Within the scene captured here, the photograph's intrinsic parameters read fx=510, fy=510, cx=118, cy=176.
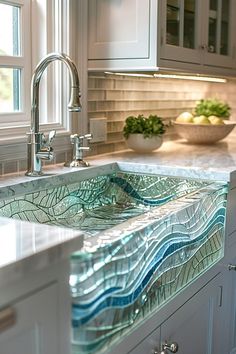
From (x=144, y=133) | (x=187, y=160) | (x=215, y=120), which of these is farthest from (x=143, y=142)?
(x=215, y=120)

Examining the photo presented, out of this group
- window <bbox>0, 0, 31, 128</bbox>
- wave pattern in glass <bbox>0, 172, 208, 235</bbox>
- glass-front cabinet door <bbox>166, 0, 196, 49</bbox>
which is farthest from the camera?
glass-front cabinet door <bbox>166, 0, 196, 49</bbox>

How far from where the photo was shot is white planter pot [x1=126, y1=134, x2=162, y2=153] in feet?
7.52

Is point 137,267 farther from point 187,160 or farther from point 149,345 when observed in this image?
point 187,160

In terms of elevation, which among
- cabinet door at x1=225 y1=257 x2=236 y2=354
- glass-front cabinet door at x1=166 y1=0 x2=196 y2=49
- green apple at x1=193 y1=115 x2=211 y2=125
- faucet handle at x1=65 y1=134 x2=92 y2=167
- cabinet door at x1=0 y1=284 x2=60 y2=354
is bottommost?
cabinet door at x1=225 y1=257 x2=236 y2=354

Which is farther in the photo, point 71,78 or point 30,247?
point 71,78

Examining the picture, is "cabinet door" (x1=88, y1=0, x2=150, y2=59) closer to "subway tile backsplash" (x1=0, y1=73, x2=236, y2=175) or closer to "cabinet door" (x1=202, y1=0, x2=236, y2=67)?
"subway tile backsplash" (x1=0, y1=73, x2=236, y2=175)

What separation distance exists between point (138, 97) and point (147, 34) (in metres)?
0.60

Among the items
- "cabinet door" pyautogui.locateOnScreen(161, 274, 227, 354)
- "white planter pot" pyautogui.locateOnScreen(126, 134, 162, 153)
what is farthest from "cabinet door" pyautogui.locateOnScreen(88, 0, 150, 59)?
"cabinet door" pyautogui.locateOnScreen(161, 274, 227, 354)

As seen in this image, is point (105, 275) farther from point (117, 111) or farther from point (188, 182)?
point (117, 111)

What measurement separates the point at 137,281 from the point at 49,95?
3.42ft

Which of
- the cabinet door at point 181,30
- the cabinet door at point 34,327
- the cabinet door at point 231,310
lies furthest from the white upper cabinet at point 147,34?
the cabinet door at point 34,327

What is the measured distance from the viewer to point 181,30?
2176 mm

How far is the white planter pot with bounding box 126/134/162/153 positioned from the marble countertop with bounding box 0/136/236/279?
38 mm

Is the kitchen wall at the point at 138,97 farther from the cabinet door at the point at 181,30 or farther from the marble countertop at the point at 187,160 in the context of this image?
the cabinet door at the point at 181,30
